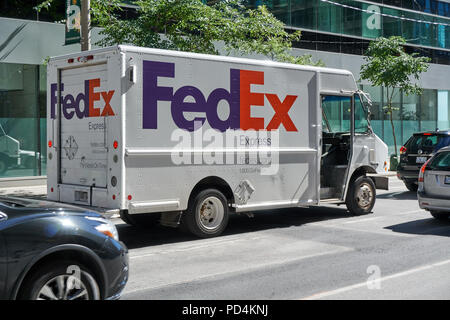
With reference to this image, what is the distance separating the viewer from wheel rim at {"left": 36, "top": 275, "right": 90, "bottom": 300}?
4.66 m

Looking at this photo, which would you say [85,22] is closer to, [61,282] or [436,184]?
[436,184]

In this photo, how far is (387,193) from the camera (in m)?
17.2

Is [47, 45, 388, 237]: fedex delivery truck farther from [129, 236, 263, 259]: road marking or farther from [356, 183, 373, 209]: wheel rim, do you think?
[356, 183, 373, 209]: wheel rim

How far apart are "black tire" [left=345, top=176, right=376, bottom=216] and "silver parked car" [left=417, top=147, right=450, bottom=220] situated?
1422mm

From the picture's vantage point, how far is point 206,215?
9.80m

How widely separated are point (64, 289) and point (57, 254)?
30 centimetres

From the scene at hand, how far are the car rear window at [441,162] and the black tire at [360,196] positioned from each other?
1.61m

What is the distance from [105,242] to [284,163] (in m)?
6.16

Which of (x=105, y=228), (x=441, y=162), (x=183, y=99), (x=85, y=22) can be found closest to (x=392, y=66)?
(x=441, y=162)

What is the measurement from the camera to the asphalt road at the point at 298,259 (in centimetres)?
640

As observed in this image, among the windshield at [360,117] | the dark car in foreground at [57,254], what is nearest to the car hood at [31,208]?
the dark car in foreground at [57,254]

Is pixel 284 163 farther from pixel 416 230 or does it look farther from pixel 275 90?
pixel 416 230

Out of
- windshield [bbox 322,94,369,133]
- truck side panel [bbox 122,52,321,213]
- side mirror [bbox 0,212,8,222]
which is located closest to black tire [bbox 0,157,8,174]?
truck side panel [bbox 122,52,321,213]

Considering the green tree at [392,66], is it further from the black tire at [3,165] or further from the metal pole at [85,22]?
the black tire at [3,165]
